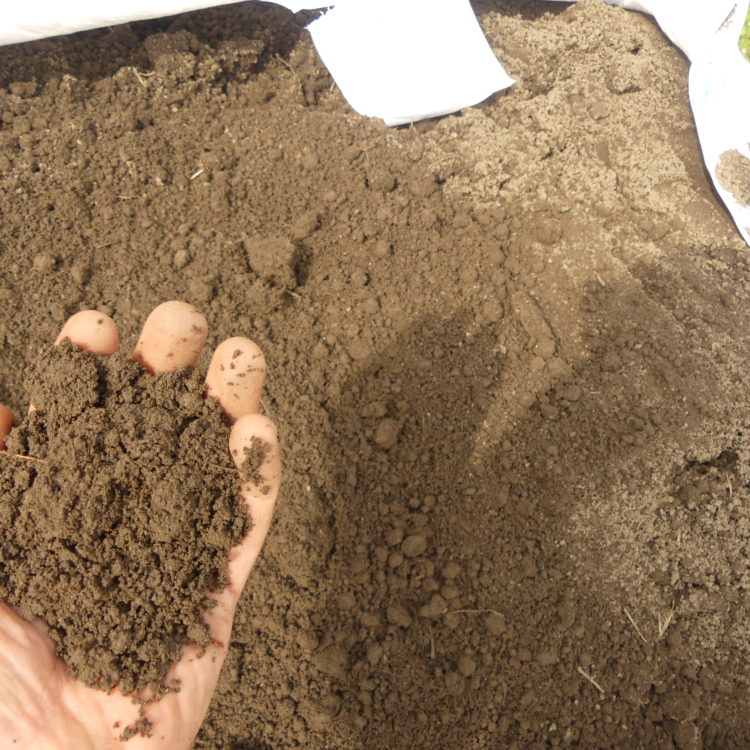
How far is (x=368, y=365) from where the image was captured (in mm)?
2139

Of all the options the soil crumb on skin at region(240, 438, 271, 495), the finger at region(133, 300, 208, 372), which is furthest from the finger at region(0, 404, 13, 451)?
the soil crumb on skin at region(240, 438, 271, 495)

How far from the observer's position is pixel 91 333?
5.67ft

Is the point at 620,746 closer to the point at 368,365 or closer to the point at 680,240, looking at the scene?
the point at 368,365

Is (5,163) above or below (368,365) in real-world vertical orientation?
above

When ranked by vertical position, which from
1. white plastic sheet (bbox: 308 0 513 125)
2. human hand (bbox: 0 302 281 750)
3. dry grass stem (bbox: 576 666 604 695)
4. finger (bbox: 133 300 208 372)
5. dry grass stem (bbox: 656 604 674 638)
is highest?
white plastic sheet (bbox: 308 0 513 125)

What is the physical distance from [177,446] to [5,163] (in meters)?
1.48

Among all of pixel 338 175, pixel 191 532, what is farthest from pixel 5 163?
pixel 191 532

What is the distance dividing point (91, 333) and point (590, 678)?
182 centimetres

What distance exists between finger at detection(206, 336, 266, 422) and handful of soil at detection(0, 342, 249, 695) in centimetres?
7

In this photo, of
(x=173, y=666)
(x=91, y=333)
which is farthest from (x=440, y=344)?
(x=173, y=666)

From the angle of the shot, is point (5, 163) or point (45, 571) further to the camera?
point (5, 163)

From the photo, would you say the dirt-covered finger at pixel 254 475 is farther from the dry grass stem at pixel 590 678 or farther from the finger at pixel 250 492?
the dry grass stem at pixel 590 678

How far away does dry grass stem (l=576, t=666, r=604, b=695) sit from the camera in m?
1.89

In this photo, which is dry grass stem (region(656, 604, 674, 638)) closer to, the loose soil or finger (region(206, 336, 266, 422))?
the loose soil
